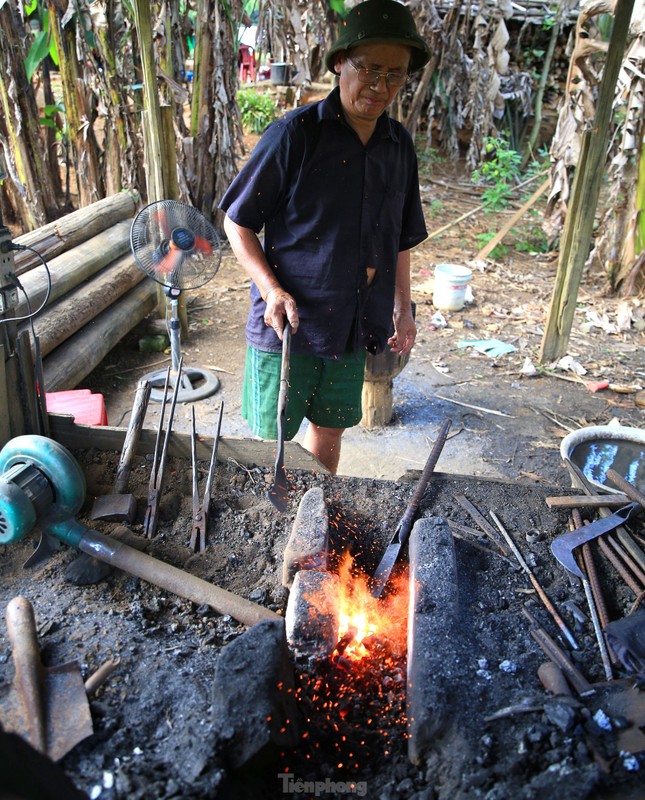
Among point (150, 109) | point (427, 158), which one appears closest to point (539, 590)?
point (150, 109)

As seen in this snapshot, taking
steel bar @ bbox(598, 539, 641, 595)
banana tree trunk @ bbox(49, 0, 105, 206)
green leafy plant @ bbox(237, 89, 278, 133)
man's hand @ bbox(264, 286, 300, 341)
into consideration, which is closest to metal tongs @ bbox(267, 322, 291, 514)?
man's hand @ bbox(264, 286, 300, 341)

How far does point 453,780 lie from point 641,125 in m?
7.25

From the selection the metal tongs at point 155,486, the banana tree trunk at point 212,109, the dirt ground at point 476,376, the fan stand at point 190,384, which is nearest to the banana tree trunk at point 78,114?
the banana tree trunk at point 212,109

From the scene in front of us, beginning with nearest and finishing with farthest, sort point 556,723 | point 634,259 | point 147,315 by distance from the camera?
point 556,723
point 147,315
point 634,259

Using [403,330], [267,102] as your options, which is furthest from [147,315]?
[267,102]

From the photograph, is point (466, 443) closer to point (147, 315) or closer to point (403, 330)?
point (403, 330)

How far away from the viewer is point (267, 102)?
1241cm

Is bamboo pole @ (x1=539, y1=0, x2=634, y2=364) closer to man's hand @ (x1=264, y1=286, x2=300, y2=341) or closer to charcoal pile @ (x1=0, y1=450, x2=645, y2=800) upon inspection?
charcoal pile @ (x1=0, y1=450, x2=645, y2=800)

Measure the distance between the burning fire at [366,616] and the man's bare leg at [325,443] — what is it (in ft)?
3.02

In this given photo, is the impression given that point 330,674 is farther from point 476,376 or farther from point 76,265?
point 76,265

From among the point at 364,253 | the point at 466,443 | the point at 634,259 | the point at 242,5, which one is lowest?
the point at 466,443

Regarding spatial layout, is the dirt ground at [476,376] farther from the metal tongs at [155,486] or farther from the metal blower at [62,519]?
the metal blower at [62,519]

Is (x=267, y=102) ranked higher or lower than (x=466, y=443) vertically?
higher

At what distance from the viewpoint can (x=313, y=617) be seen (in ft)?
6.73
